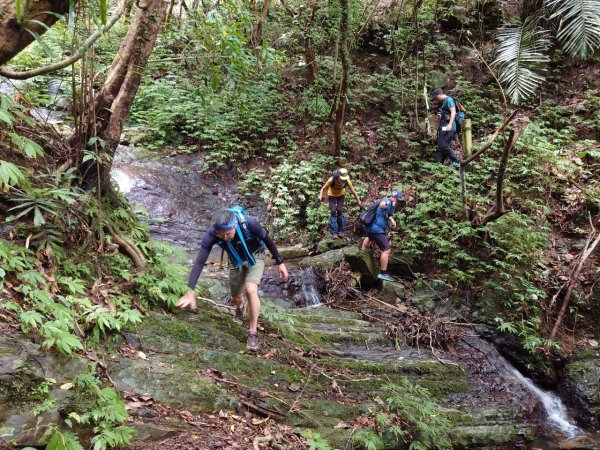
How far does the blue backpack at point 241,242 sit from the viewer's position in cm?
491

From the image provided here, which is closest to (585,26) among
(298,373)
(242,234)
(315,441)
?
(242,234)

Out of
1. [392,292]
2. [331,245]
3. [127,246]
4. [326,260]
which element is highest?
[127,246]

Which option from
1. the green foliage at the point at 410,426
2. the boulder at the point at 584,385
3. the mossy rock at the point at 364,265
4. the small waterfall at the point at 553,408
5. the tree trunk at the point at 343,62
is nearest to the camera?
the green foliage at the point at 410,426

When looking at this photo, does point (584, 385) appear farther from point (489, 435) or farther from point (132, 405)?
point (132, 405)

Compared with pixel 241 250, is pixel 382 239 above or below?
below

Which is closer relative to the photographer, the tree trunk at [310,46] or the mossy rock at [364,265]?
the mossy rock at [364,265]

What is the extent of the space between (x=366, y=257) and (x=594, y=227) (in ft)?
14.7

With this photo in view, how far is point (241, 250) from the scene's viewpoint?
200 inches

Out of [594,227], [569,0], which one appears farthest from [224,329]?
[569,0]

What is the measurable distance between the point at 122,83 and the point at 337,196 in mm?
5295

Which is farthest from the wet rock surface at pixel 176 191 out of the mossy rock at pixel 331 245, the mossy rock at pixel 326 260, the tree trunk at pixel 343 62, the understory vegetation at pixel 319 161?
the tree trunk at pixel 343 62

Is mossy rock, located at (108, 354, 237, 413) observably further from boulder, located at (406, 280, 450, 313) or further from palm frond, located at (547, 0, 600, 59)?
palm frond, located at (547, 0, 600, 59)

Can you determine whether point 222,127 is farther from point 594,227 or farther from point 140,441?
point 140,441

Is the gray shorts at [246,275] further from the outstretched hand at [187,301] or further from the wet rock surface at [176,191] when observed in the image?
the wet rock surface at [176,191]
